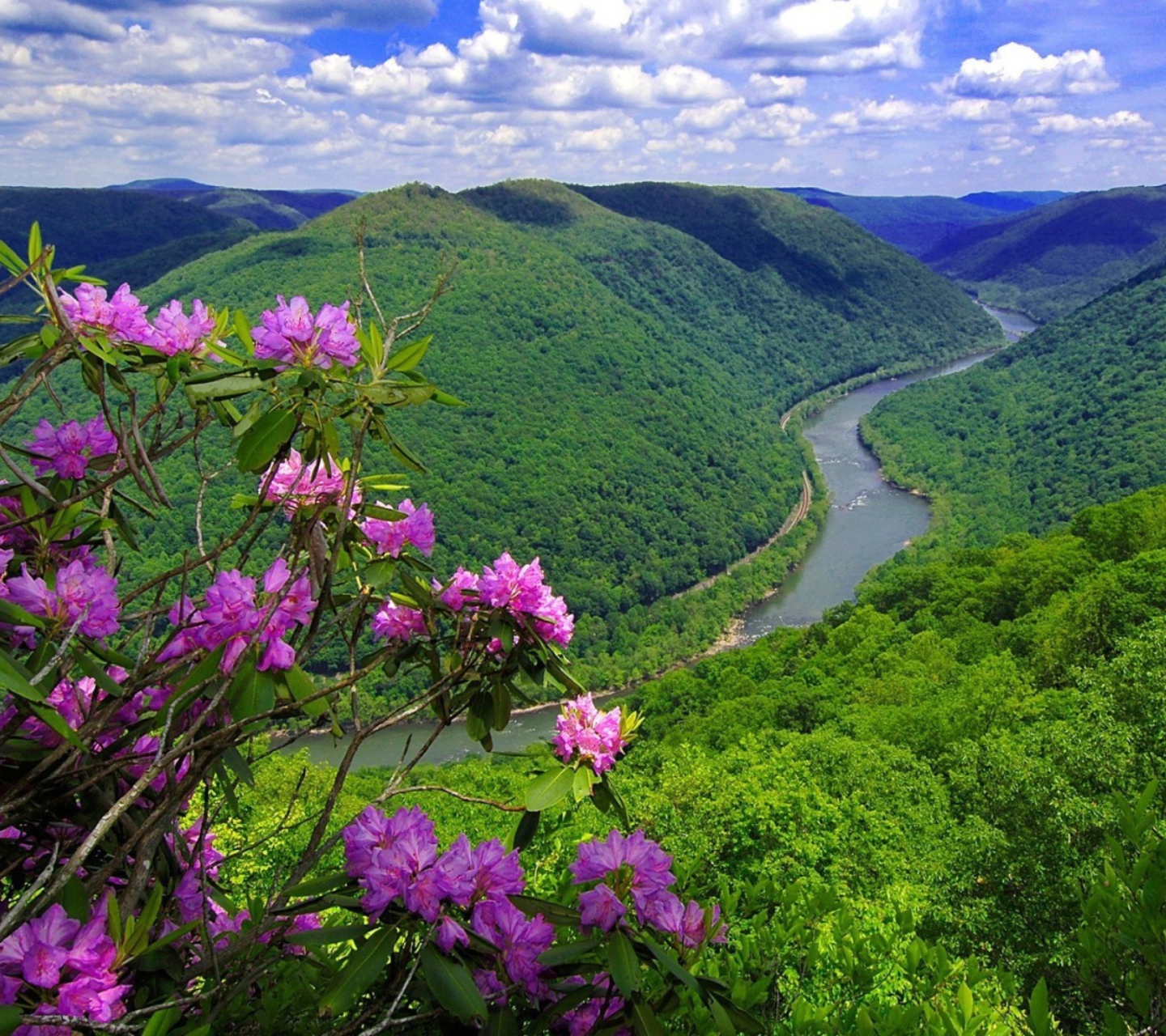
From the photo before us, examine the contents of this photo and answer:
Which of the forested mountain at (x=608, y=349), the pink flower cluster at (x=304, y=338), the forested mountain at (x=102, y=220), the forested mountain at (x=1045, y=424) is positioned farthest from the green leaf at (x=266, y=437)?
the forested mountain at (x=102, y=220)

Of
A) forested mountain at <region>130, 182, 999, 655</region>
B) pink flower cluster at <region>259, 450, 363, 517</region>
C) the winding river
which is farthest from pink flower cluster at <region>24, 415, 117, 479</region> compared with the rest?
forested mountain at <region>130, 182, 999, 655</region>

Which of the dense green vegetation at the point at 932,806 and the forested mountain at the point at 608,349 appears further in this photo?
the forested mountain at the point at 608,349

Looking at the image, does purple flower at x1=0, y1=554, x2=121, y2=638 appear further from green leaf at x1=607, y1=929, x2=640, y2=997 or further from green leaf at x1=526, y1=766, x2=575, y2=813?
green leaf at x1=607, y1=929, x2=640, y2=997

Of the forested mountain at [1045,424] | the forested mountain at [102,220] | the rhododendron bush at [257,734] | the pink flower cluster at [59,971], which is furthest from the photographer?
the forested mountain at [102,220]

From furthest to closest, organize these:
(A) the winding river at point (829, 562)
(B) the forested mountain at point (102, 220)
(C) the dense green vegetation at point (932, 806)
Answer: (B) the forested mountain at point (102, 220) < (A) the winding river at point (829, 562) < (C) the dense green vegetation at point (932, 806)

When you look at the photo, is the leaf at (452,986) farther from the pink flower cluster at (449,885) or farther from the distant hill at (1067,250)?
the distant hill at (1067,250)

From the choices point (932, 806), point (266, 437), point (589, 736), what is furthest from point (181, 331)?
point (932, 806)

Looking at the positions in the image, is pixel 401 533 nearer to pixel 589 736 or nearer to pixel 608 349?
pixel 589 736
